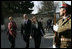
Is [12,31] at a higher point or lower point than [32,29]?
lower

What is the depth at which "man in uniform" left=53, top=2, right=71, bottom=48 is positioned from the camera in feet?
3.89

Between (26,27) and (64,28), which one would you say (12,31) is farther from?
(64,28)

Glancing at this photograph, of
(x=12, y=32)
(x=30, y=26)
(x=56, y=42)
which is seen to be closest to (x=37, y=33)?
(x=30, y=26)

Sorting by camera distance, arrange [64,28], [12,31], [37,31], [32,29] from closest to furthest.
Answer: [64,28] → [32,29] → [37,31] → [12,31]

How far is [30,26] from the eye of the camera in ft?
7.90

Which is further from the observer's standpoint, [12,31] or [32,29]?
[12,31]

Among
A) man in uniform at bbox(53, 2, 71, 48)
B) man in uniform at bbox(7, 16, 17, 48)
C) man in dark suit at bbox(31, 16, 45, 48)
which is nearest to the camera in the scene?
man in uniform at bbox(53, 2, 71, 48)

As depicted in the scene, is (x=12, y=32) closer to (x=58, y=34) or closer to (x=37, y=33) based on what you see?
(x=37, y=33)

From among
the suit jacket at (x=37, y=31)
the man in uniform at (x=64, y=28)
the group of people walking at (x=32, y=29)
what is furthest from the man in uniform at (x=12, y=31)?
the man in uniform at (x=64, y=28)

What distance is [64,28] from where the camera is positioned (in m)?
1.20

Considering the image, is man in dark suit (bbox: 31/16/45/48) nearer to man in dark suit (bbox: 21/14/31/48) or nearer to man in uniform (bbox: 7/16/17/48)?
man in dark suit (bbox: 21/14/31/48)

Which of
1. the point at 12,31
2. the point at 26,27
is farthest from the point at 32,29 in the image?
the point at 12,31

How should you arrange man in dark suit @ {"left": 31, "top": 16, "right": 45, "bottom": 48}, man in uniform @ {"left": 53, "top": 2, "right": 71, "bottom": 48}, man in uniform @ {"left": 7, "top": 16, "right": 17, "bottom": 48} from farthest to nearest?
man in uniform @ {"left": 7, "top": 16, "right": 17, "bottom": 48}, man in dark suit @ {"left": 31, "top": 16, "right": 45, "bottom": 48}, man in uniform @ {"left": 53, "top": 2, "right": 71, "bottom": 48}


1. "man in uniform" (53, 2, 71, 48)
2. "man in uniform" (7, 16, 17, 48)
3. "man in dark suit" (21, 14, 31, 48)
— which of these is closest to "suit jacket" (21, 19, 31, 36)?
"man in dark suit" (21, 14, 31, 48)
